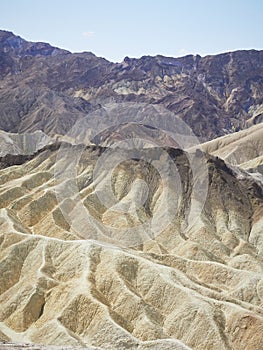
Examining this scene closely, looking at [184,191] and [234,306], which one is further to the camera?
[184,191]

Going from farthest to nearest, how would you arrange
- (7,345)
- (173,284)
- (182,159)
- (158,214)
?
1. (182,159)
2. (158,214)
3. (173,284)
4. (7,345)

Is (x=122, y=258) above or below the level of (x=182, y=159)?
below

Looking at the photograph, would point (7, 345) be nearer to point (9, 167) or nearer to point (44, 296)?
point (44, 296)

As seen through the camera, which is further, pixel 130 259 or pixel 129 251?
pixel 129 251

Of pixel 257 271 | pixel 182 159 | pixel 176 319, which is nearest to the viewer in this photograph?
pixel 176 319

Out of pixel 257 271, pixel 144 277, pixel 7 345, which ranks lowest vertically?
pixel 257 271

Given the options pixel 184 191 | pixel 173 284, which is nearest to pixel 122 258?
pixel 173 284

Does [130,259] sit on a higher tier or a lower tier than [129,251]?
higher
